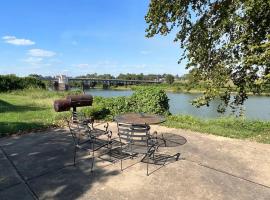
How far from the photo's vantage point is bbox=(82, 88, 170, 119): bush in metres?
11.1

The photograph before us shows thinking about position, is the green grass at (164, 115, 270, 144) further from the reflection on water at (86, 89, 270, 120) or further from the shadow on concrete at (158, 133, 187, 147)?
the reflection on water at (86, 89, 270, 120)

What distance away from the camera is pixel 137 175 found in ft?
15.9

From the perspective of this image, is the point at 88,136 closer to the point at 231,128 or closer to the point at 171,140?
the point at 171,140

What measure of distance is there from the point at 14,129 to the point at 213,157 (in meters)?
5.82

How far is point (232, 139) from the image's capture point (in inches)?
295

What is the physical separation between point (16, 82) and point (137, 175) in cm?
3155

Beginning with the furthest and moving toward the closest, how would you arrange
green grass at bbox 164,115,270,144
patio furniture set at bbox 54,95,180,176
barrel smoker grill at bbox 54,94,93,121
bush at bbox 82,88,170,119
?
bush at bbox 82,88,170,119
barrel smoker grill at bbox 54,94,93,121
green grass at bbox 164,115,270,144
patio furniture set at bbox 54,95,180,176

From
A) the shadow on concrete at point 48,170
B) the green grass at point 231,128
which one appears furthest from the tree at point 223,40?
the shadow on concrete at point 48,170

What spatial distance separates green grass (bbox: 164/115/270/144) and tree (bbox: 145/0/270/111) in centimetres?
84

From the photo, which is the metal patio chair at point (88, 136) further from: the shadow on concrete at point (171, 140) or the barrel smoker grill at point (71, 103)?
the barrel smoker grill at point (71, 103)

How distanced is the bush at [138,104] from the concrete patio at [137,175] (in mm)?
4458

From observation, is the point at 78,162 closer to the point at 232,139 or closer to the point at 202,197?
the point at 202,197

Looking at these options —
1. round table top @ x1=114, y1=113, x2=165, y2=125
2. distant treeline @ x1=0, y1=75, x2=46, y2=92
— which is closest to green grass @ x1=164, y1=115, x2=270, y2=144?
round table top @ x1=114, y1=113, x2=165, y2=125

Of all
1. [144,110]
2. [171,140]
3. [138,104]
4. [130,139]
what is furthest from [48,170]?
[138,104]
